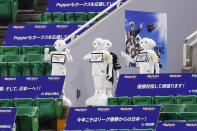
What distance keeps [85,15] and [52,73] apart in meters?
3.92

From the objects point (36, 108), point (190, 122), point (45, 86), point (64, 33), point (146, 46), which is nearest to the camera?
point (190, 122)

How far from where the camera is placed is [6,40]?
2506cm

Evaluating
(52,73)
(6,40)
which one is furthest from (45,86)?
(6,40)

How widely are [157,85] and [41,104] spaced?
2.37m

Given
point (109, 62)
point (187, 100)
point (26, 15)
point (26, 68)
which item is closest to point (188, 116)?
point (187, 100)

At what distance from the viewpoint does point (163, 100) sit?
20.4 metres

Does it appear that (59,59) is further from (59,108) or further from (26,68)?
(59,108)

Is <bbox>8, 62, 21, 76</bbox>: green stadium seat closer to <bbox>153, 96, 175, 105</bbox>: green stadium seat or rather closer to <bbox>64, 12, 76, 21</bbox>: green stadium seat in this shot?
<bbox>64, 12, 76, 21</bbox>: green stadium seat

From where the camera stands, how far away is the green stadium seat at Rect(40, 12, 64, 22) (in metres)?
26.1

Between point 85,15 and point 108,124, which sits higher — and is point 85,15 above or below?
above

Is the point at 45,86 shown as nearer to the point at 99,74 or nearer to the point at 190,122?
the point at 99,74

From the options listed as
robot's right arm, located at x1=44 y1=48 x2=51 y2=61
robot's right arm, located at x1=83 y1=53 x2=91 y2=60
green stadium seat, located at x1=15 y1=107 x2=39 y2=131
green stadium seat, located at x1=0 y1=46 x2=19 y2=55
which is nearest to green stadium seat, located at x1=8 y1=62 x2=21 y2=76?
robot's right arm, located at x1=44 y1=48 x2=51 y2=61

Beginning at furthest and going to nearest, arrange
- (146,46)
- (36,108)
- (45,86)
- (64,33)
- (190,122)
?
1. (64,33)
2. (146,46)
3. (45,86)
4. (36,108)
5. (190,122)

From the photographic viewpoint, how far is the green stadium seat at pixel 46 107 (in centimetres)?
2034
